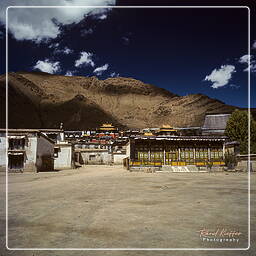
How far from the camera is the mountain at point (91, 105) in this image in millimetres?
97750

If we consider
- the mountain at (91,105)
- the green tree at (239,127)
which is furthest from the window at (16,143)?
the mountain at (91,105)

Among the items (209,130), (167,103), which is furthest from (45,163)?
(167,103)

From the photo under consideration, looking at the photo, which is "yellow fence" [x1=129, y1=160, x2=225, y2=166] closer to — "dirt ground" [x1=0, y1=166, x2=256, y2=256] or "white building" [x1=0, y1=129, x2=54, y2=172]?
"white building" [x1=0, y1=129, x2=54, y2=172]

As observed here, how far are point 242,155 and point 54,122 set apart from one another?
83.3 meters

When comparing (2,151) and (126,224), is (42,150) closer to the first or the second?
(2,151)

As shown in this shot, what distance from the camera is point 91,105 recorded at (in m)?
115

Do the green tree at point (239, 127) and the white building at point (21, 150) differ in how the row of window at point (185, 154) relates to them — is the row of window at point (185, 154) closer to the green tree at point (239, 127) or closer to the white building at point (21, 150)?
the green tree at point (239, 127)

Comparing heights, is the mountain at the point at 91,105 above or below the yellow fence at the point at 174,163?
above

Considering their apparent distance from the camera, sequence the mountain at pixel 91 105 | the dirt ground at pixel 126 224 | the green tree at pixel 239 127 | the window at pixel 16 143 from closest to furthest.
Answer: the dirt ground at pixel 126 224 < the window at pixel 16 143 < the green tree at pixel 239 127 < the mountain at pixel 91 105

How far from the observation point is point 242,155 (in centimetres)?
2845

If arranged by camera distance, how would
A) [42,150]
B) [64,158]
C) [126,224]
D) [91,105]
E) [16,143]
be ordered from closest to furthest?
[126,224]
[16,143]
[42,150]
[64,158]
[91,105]

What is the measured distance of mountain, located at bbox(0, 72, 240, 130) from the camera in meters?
97.8

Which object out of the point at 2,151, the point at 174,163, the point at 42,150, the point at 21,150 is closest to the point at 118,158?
the point at 174,163

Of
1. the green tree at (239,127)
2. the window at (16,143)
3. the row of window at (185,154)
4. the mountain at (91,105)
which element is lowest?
the row of window at (185,154)
